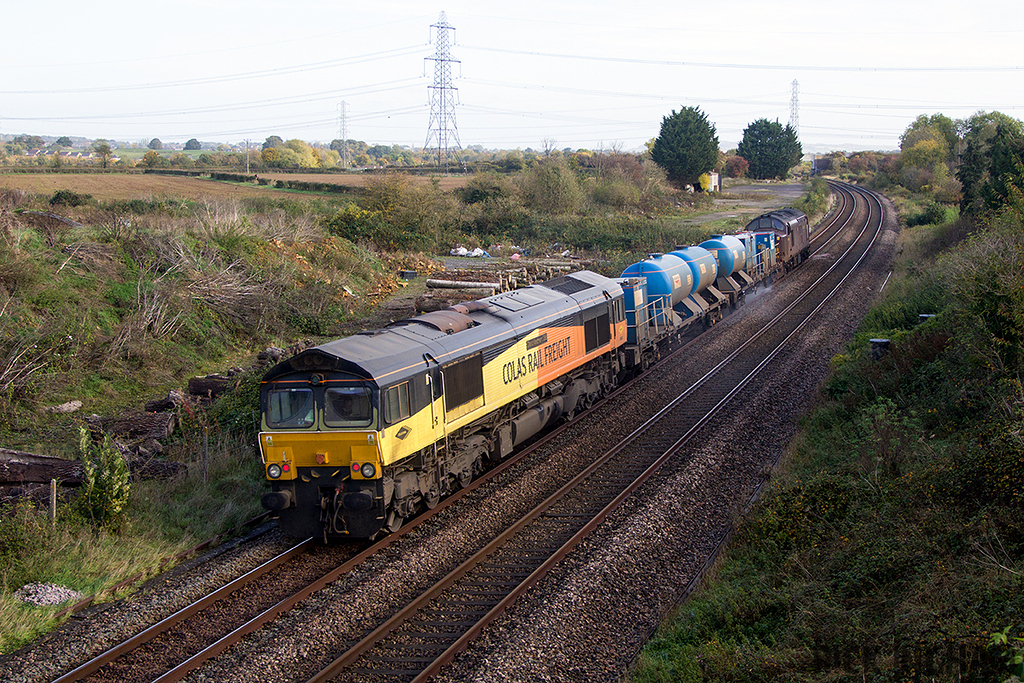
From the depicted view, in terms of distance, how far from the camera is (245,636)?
9555mm

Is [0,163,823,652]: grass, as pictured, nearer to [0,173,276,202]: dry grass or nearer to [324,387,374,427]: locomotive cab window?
[0,173,276,202]: dry grass

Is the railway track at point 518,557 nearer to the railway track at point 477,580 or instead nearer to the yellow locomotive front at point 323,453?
the railway track at point 477,580

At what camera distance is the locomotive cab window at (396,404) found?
11492 millimetres

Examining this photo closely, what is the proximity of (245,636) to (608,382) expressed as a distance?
13275mm

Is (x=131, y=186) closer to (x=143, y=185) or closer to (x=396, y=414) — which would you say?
(x=143, y=185)

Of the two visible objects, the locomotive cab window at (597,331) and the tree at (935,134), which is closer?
the locomotive cab window at (597,331)

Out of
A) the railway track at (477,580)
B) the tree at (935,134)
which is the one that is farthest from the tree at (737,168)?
the railway track at (477,580)

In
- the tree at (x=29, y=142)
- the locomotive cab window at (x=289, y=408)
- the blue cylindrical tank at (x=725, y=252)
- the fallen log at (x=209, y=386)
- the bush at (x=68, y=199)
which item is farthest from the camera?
the tree at (x=29, y=142)

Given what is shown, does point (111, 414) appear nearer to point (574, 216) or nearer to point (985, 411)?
point (985, 411)

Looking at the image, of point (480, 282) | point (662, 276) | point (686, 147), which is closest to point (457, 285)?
point (480, 282)

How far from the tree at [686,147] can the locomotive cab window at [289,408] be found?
7393cm

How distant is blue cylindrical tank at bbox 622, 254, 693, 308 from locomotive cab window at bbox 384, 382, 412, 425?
13.7 meters

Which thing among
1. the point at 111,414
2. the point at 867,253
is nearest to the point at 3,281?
the point at 111,414

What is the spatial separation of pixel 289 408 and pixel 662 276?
1524 centimetres
